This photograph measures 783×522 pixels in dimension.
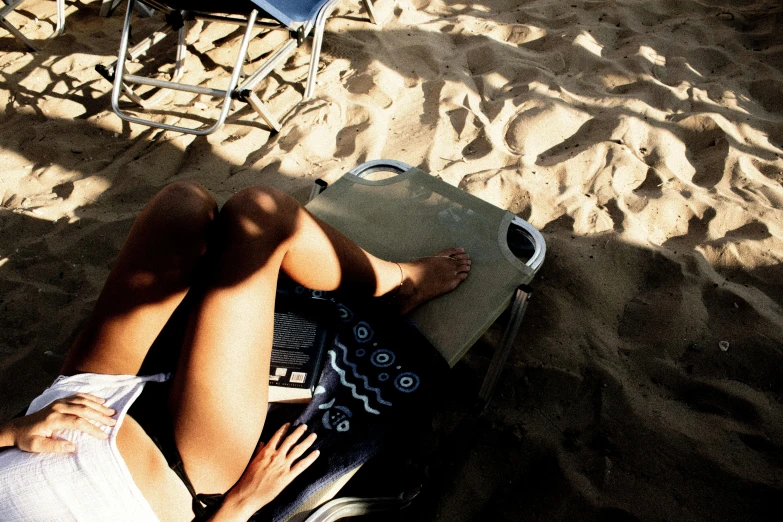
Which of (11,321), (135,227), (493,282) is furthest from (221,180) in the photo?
(493,282)

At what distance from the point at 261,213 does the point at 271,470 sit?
675mm

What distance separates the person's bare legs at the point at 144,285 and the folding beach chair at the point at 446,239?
68 cm

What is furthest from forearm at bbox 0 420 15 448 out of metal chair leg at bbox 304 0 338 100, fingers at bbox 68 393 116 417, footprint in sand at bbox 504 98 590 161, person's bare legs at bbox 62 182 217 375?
metal chair leg at bbox 304 0 338 100

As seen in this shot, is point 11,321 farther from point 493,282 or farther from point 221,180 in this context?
point 493,282

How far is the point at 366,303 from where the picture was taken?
1860 millimetres

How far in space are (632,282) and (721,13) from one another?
2.18 metres

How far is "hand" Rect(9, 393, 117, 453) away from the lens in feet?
3.76

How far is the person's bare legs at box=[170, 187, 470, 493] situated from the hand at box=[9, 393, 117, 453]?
0.18 meters

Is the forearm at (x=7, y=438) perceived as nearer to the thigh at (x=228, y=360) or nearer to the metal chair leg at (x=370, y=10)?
the thigh at (x=228, y=360)

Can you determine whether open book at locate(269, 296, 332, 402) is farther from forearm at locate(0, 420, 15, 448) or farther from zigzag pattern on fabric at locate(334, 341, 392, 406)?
forearm at locate(0, 420, 15, 448)

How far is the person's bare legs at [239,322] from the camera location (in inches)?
51.9

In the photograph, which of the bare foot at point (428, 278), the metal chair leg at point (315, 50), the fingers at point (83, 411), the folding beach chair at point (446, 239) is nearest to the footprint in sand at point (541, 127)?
the folding beach chair at point (446, 239)

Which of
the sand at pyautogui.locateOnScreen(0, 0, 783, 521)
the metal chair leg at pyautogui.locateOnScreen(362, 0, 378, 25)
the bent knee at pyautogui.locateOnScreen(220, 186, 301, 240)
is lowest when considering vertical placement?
the sand at pyautogui.locateOnScreen(0, 0, 783, 521)

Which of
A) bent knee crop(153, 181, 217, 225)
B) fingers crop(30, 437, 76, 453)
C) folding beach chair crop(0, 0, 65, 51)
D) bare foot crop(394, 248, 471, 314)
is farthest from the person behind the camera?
folding beach chair crop(0, 0, 65, 51)
